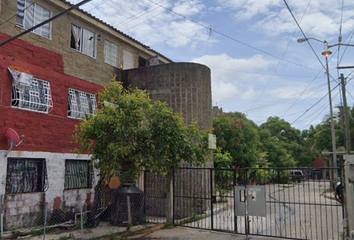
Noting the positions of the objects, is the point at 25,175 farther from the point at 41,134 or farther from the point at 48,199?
the point at 41,134

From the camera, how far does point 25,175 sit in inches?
440

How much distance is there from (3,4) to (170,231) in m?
9.32

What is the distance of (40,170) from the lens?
11719 millimetres

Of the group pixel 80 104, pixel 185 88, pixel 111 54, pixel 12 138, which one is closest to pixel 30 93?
pixel 12 138

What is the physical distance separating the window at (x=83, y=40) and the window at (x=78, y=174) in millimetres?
4832

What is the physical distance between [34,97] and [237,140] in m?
17.7

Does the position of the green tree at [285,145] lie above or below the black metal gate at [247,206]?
above

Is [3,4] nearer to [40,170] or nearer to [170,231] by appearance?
[40,170]

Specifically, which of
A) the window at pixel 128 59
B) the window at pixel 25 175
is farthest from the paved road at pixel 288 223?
the window at pixel 128 59

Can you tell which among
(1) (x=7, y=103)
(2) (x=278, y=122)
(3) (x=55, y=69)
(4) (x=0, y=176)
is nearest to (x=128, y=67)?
(3) (x=55, y=69)

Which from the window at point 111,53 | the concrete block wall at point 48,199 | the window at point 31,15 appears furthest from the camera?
the window at point 111,53

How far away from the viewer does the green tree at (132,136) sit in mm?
9781

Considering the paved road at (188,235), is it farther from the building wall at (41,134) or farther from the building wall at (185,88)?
the building wall at (185,88)

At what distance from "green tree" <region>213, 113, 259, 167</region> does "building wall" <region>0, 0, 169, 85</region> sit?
12171 mm
